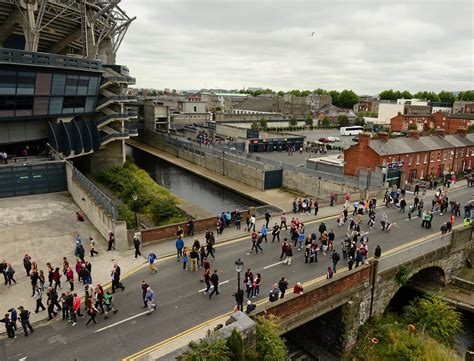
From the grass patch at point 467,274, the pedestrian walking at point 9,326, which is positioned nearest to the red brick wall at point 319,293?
the pedestrian walking at point 9,326

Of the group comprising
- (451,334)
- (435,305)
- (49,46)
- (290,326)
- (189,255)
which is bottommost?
(451,334)

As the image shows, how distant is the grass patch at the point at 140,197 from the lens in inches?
1222

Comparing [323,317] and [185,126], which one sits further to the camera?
[185,126]

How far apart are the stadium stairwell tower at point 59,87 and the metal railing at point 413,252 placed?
31.7 m

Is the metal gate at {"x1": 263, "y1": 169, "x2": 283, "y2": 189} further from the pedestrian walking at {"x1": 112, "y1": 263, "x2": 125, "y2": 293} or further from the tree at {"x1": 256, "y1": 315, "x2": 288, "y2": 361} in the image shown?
the tree at {"x1": 256, "y1": 315, "x2": 288, "y2": 361}

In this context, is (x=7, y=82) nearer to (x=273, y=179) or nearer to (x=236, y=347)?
(x=273, y=179)

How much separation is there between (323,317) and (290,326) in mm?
4280

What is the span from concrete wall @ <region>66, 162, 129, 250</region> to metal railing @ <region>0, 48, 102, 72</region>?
9343 millimetres

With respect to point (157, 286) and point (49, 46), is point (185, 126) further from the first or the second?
point (157, 286)

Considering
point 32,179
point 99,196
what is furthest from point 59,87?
point 99,196

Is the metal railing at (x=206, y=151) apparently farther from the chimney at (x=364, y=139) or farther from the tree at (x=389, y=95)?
the tree at (x=389, y=95)

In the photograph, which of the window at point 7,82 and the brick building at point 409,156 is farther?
the brick building at point 409,156

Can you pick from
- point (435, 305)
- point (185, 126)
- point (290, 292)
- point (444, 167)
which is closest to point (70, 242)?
point (290, 292)

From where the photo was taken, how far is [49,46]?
5481 cm
